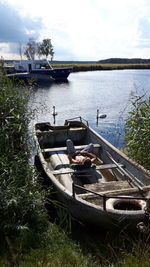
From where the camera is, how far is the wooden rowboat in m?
5.22

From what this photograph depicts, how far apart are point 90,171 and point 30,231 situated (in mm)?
3013

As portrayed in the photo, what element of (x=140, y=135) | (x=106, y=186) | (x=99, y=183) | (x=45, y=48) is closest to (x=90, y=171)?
(x=99, y=183)

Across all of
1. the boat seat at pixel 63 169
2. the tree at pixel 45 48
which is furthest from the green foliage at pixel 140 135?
the tree at pixel 45 48

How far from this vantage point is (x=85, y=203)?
5.48 metres

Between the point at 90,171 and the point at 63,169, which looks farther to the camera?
the point at 63,169

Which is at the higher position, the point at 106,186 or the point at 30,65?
the point at 30,65

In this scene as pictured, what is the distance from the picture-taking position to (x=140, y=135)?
7.21 meters

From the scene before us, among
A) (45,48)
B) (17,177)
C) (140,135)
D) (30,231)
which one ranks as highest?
(45,48)

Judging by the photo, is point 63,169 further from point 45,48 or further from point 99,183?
point 45,48

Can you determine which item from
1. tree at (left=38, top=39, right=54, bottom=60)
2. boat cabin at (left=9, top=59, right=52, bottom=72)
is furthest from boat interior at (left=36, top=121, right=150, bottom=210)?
tree at (left=38, top=39, right=54, bottom=60)

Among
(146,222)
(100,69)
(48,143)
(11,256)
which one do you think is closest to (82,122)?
(48,143)

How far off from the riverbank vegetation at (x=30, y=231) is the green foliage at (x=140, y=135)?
244 cm

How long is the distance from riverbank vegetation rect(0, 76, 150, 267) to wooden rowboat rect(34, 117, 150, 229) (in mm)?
393

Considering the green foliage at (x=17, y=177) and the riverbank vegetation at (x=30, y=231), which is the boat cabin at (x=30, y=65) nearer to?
the green foliage at (x=17, y=177)
